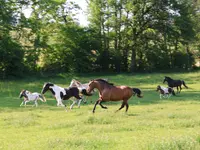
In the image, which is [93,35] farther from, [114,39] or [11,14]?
[11,14]

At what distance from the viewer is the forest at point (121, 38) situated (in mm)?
50094

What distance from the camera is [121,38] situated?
57.5 metres

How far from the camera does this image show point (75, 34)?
5141cm

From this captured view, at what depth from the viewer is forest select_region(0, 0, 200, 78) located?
5009 centimetres

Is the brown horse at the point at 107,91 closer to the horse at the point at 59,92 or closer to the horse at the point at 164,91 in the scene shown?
the horse at the point at 59,92

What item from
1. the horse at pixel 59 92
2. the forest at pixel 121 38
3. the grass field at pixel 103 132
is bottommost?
the grass field at pixel 103 132

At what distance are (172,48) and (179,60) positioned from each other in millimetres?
2843

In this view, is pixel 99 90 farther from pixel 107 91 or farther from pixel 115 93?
pixel 115 93

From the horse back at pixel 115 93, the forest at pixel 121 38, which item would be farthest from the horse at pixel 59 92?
the forest at pixel 121 38

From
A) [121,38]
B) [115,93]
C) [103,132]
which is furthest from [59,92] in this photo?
[121,38]

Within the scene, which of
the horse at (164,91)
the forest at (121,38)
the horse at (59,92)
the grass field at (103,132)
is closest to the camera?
the grass field at (103,132)

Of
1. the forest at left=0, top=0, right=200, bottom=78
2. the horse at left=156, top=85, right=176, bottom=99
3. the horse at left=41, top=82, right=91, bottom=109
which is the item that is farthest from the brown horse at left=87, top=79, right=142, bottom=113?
the forest at left=0, top=0, right=200, bottom=78

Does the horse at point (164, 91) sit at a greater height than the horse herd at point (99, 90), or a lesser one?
lesser

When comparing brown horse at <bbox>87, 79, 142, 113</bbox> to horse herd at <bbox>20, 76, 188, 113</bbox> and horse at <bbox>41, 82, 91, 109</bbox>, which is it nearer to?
horse herd at <bbox>20, 76, 188, 113</bbox>
